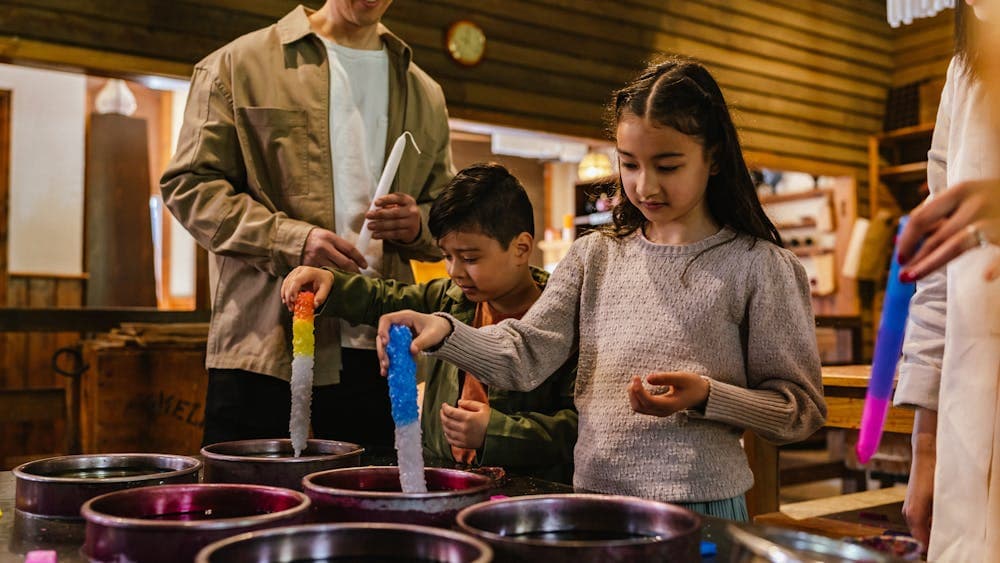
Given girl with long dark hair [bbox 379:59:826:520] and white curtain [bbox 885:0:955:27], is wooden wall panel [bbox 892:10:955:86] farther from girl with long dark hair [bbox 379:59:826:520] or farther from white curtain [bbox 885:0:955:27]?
girl with long dark hair [bbox 379:59:826:520]

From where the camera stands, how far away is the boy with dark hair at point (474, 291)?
1.77 metres

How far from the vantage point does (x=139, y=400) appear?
13.5ft

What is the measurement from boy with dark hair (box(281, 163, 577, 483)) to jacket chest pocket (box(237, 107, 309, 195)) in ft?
1.04

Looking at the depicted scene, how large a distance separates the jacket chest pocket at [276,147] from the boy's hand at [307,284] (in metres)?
0.36

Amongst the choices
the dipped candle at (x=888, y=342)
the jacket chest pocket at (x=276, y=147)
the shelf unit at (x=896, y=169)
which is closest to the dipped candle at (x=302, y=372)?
the jacket chest pocket at (x=276, y=147)

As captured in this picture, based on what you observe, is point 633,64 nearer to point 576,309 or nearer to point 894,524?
point 894,524

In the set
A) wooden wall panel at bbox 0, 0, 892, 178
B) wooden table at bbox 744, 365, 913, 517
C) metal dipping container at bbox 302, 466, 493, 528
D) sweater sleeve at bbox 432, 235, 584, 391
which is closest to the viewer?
metal dipping container at bbox 302, 466, 493, 528

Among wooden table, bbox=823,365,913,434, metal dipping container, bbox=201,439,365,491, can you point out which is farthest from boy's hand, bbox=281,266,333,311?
wooden table, bbox=823,365,913,434

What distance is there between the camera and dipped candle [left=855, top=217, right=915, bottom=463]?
787 millimetres

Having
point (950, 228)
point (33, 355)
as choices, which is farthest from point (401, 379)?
point (33, 355)

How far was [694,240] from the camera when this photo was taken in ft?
5.31

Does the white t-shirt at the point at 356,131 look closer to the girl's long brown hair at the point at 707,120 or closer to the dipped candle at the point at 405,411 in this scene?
the girl's long brown hair at the point at 707,120

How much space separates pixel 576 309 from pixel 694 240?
235 mm

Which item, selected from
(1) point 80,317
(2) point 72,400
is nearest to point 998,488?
(2) point 72,400
